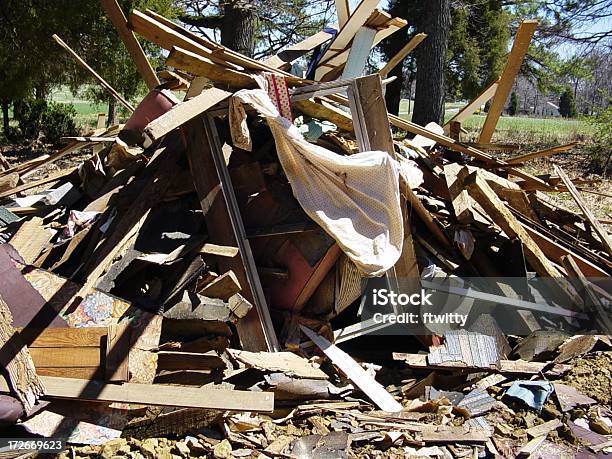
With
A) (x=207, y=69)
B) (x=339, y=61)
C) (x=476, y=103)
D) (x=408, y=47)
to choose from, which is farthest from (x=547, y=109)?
(x=207, y=69)

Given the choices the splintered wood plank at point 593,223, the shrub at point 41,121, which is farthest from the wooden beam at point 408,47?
the shrub at point 41,121

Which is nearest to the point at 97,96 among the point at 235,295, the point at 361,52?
the point at 361,52

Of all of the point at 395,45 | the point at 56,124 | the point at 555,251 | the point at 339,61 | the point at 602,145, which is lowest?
the point at 555,251

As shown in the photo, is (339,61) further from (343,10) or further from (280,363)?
(280,363)

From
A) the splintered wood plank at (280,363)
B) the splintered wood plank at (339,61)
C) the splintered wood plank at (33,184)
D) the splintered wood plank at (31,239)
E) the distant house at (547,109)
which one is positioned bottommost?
the splintered wood plank at (280,363)

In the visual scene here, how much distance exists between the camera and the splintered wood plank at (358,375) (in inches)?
146

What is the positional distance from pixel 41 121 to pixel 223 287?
51.8 feet

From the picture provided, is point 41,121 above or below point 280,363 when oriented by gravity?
above

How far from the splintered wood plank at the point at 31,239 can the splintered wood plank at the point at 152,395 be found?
1394mm

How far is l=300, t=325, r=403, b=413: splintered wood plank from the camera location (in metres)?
3.71

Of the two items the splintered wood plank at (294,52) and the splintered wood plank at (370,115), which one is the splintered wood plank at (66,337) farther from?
the splintered wood plank at (294,52)

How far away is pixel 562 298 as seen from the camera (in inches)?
180

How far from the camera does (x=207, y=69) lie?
3.92 meters

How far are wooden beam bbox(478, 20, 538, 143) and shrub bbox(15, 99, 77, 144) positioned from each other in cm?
1427
